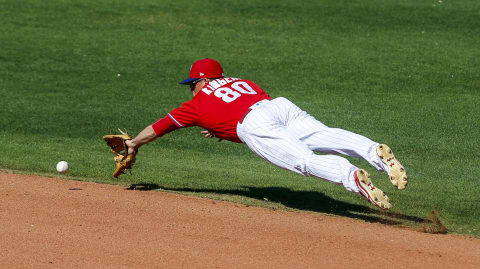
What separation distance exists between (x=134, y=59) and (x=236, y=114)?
9.57 metres

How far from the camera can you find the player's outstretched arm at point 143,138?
898 cm

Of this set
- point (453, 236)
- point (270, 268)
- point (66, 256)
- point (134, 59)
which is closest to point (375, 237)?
point (453, 236)

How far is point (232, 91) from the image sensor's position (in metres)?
8.74

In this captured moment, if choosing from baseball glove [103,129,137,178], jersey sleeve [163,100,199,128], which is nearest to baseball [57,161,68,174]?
baseball glove [103,129,137,178]

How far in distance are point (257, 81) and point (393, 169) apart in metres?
8.44

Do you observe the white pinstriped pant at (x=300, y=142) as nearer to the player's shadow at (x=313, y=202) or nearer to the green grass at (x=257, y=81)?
the player's shadow at (x=313, y=202)

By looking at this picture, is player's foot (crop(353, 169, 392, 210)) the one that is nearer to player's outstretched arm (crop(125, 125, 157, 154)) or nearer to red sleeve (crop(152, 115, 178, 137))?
red sleeve (crop(152, 115, 178, 137))

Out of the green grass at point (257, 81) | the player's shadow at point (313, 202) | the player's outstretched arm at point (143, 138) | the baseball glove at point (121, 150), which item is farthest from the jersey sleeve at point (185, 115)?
the player's shadow at point (313, 202)

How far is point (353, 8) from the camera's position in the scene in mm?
20984

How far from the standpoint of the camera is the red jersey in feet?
28.1

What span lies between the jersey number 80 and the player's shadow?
1347mm

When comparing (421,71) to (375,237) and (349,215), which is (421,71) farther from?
(375,237)

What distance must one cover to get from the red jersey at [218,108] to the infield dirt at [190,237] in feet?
2.79

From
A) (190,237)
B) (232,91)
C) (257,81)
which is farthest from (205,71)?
(257,81)
